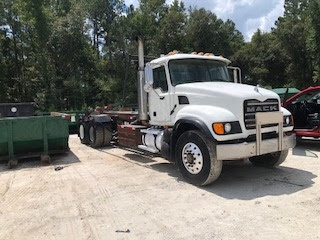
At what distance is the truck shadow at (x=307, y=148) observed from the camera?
8773 mm

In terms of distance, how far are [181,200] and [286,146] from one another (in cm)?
235

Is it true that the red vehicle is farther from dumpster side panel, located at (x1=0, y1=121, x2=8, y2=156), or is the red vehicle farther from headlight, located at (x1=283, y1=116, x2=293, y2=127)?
dumpster side panel, located at (x1=0, y1=121, x2=8, y2=156)

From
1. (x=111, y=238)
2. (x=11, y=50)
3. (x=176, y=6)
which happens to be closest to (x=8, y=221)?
(x=111, y=238)

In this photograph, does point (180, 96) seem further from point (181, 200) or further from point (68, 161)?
point (68, 161)

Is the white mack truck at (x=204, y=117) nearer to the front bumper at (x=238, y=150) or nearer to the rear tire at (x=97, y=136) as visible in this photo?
the front bumper at (x=238, y=150)

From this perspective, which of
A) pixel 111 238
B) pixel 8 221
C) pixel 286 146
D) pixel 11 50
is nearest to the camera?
pixel 111 238

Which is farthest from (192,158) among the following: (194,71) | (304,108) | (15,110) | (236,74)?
(15,110)

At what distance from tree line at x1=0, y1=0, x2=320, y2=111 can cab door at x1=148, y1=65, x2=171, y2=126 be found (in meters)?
18.1

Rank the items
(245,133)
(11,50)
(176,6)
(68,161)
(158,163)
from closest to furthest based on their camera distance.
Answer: (245,133)
(158,163)
(68,161)
(11,50)
(176,6)

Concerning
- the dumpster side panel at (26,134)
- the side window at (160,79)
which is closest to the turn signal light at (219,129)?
the side window at (160,79)

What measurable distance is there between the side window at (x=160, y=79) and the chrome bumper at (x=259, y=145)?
210 cm

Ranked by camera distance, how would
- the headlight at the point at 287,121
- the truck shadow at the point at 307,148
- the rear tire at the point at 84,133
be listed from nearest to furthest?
the headlight at the point at 287,121 < the truck shadow at the point at 307,148 < the rear tire at the point at 84,133

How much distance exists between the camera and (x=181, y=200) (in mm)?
5301

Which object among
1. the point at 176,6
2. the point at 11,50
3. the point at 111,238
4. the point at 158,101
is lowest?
Result: the point at 111,238
